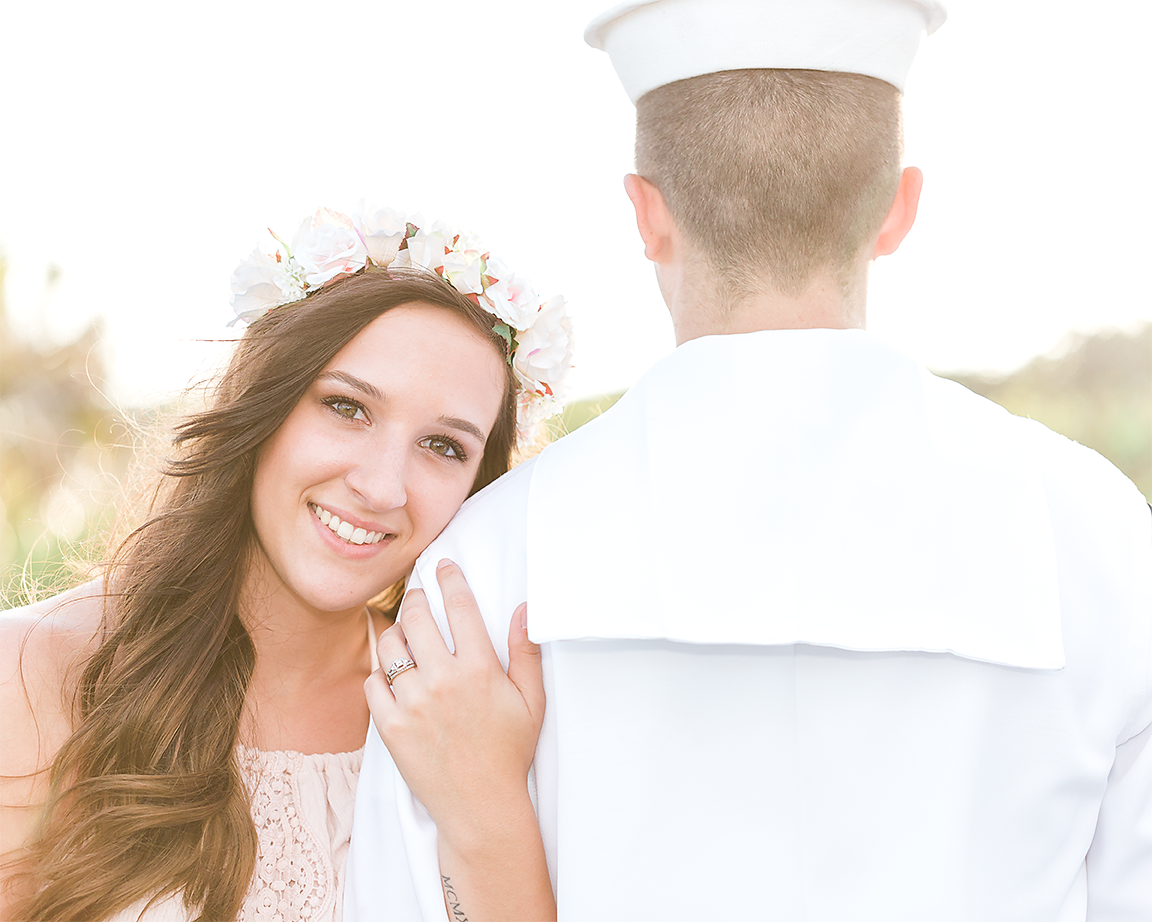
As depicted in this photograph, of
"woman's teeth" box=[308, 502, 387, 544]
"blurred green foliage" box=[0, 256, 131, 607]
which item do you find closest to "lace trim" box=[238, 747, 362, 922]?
"woman's teeth" box=[308, 502, 387, 544]

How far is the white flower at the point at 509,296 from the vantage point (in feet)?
7.99

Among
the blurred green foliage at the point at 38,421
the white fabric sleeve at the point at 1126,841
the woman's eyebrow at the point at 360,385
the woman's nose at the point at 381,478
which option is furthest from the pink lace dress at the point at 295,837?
the blurred green foliage at the point at 38,421

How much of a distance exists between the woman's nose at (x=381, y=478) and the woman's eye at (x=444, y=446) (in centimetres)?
13

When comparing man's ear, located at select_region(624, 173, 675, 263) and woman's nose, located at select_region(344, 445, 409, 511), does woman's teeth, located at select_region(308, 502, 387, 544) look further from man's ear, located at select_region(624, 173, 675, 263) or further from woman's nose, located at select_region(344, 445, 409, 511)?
man's ear, located at select_region(624, 173, 675, 263)

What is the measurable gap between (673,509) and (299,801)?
1.32m


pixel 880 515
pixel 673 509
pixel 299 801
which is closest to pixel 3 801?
pixel 299 801

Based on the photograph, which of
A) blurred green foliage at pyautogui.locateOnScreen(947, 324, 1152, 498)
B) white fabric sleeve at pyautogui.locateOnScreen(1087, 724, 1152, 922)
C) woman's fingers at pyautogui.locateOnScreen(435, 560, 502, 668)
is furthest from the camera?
blurred green foliage at pyautogui.locateOnScreen(947, 324, 1152, 498)

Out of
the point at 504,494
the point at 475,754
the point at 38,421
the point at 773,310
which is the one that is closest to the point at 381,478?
the point at 504,494

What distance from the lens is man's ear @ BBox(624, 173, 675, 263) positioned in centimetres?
182

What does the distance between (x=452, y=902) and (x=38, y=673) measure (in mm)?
1138

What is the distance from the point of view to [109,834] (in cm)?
210

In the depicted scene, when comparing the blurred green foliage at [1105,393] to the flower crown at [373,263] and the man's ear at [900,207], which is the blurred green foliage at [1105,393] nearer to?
the flower crown at [373,263]

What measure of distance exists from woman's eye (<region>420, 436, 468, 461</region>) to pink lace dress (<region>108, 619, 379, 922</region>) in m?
0.77

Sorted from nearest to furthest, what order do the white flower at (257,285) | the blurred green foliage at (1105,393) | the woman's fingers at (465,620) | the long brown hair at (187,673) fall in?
1. the woman's fingers at (465,620)
2. the long brown hair at (187,673)
3. the white flower at (257,285)
4. the blurred green foliage at (1105,393)
